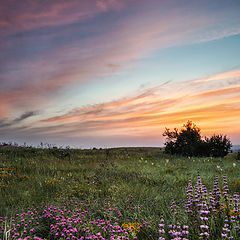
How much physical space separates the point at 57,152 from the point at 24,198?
37.4 feet

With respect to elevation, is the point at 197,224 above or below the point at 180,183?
above

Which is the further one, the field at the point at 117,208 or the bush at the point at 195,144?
the bush at the point at 195,144

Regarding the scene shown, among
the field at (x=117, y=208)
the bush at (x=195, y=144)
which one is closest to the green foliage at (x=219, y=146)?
the bush at (x=195, y=144)

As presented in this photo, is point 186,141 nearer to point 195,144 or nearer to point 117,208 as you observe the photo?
point 195,144

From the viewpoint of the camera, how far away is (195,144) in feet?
77.4

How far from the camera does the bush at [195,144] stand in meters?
23.5

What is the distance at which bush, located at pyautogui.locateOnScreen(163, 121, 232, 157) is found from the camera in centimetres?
2345

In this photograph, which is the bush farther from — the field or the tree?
the field

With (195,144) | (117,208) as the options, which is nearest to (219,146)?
(195,144)

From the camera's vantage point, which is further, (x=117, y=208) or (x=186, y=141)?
(x=186, y=141)

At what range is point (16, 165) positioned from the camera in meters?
10.9

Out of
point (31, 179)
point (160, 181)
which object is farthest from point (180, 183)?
point (31, 179)

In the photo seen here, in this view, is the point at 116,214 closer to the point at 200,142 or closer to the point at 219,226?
the point at 219,226

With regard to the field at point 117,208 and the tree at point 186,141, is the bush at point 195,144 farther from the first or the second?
the field at point 117,208
